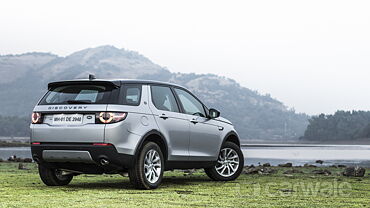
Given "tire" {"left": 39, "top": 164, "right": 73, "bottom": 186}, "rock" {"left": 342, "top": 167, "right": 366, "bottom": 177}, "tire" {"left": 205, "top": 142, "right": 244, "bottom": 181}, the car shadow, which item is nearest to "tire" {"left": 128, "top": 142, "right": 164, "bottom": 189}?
the car shadow

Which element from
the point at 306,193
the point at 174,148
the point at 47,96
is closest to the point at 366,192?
the point at 306,193

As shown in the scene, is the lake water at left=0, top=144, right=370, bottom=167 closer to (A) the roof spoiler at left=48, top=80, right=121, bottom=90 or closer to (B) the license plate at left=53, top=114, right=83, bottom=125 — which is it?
(A) the roof spoiler at left=48, top=80, right=121, bottom=90

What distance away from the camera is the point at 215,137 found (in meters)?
11.9

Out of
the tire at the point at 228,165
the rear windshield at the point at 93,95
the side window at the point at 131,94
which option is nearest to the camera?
the rear windshield at the point at 93,95

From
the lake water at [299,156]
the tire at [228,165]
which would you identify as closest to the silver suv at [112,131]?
the tire at [228,165]

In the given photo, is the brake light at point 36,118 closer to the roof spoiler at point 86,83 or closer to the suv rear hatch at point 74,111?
the suv rear hatch at point 74,111

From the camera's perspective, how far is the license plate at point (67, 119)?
379 inches

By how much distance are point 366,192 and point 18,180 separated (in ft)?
21.7

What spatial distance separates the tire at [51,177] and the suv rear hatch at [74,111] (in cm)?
83

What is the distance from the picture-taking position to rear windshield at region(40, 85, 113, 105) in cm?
975

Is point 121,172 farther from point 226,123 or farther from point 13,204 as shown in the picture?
point 226,123

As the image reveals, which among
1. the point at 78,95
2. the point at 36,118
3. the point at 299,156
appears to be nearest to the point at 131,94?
the point at 78,95

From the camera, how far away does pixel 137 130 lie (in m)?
9.70

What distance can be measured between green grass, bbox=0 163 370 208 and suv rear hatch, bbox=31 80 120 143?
2.89 ft
